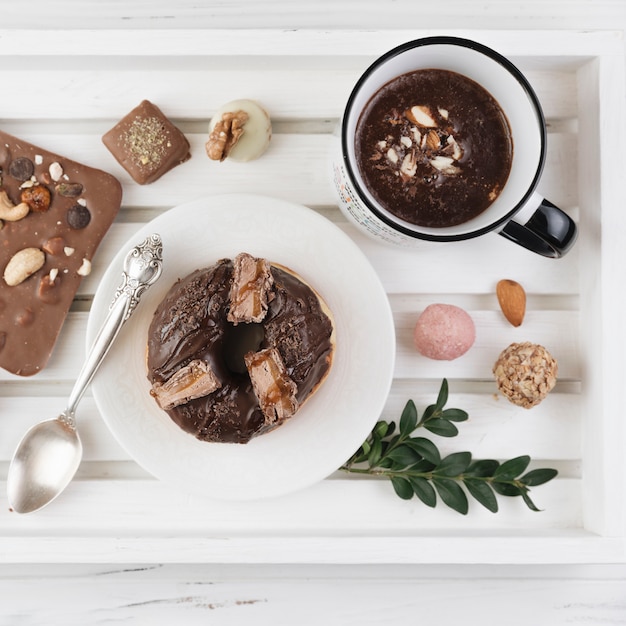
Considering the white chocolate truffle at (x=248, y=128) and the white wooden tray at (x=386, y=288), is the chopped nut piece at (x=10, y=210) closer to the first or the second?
the white wooden tray at (x=386, y=288)

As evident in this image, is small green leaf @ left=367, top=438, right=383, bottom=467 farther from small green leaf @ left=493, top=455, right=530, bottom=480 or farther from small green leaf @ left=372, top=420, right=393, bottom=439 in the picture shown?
small green leaf @ left=493, top=455, right=530, bottom=480

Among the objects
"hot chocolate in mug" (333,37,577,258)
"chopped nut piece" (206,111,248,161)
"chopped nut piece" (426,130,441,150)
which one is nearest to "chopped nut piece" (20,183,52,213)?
"chopped nut piece" (206,111,248,161)

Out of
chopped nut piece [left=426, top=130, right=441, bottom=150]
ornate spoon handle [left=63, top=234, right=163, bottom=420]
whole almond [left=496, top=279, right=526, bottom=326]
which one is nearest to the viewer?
chopped nut piece [left=426, top=130, right=441, bottom=150]

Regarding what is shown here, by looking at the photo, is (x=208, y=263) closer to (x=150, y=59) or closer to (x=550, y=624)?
(x=150, y=59)

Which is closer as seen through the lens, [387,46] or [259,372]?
[259,372]

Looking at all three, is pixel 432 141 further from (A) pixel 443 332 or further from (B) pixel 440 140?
(A) pixel 443 332

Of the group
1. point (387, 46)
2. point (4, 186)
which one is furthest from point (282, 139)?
point (4, 186)
